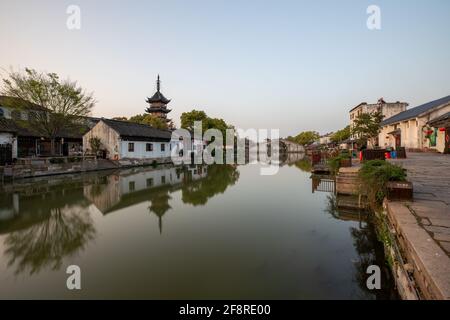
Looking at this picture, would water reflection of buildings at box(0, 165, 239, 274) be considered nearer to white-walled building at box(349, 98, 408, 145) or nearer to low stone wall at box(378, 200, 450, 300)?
low stone wall at box(378, 200, 450, 300)

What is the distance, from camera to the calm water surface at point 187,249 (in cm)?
384

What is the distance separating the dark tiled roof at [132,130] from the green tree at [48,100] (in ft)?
16.6

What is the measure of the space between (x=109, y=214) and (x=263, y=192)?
7357 mm

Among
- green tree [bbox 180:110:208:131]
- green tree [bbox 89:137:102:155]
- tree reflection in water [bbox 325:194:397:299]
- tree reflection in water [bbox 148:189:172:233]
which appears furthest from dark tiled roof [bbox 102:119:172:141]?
tree reflection in water [bbox 325:194:397:299]

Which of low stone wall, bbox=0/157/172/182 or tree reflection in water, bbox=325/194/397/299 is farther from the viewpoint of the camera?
low stone wall, bbox=0/157/172/182

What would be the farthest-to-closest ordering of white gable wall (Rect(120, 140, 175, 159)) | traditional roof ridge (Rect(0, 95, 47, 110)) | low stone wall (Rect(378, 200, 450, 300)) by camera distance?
white gable wall (Rect(120, 140, 175, 159)) < traditional roof ridge (Rect(0, 95, 47, 110)) < low stone wall (Rect(378, 200, 450, 300))

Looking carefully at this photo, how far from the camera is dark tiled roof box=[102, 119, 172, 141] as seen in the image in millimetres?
26987

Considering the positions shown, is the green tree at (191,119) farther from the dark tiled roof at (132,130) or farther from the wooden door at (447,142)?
the wooden door at (447,142)

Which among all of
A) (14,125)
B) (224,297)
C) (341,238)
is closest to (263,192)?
(341,238)

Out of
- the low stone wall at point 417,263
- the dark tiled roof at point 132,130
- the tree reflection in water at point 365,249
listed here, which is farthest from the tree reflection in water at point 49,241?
the dark tiled roof at point 132,130

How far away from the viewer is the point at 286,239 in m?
5.89

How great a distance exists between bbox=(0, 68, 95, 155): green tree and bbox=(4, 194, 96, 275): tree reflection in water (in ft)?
51.4

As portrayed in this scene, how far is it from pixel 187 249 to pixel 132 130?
1069 inches
